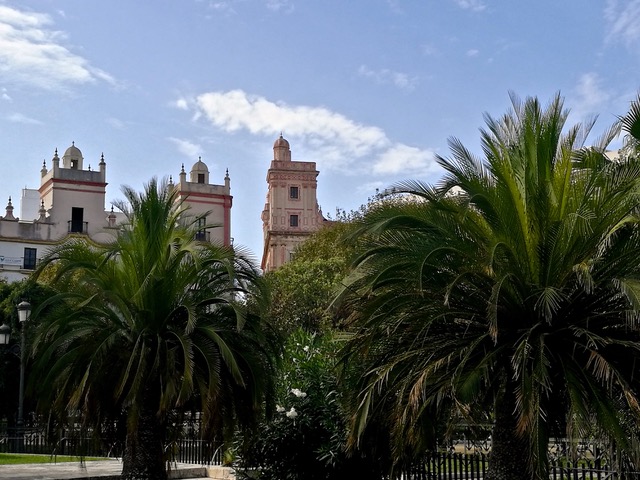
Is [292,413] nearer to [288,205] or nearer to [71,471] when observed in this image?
[71,471]

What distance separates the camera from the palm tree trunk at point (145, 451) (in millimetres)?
14516

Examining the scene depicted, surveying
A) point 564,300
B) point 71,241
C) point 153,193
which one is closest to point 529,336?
point 564,300

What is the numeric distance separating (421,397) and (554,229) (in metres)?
2.81

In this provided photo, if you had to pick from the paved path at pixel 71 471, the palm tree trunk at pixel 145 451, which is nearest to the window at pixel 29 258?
the paved path at pixel 71 471

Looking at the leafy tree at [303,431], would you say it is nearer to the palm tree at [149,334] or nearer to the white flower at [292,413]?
the white flower at [292,413]

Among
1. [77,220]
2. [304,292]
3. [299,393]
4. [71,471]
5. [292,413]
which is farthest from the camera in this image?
[77,220]

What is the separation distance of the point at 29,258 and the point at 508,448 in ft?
168

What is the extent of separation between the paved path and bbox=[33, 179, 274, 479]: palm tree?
304 centimetres

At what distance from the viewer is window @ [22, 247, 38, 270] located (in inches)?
2290

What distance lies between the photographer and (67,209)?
60906 millimetres

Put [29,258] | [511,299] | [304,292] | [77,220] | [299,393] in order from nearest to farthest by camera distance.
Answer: [511,299] < [299,393] < [304,292] < [29,258] < [77,220]

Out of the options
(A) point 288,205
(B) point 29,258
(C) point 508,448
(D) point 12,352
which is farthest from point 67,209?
(C) point 508,448

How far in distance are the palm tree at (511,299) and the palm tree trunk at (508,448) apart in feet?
0.06

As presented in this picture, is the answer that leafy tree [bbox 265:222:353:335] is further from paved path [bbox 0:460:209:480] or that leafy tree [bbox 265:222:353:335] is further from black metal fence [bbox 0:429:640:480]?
paved path [bbox 0:460:209:480]
